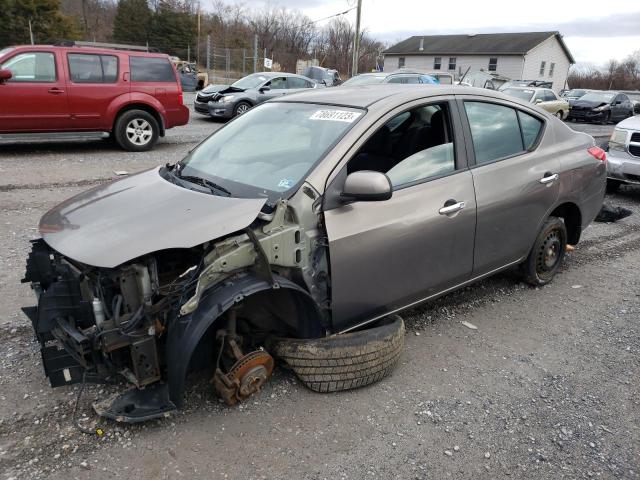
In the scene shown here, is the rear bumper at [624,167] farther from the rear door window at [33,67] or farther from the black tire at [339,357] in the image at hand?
the rear door window at [33,67]

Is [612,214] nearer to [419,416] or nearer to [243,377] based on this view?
[419,416]

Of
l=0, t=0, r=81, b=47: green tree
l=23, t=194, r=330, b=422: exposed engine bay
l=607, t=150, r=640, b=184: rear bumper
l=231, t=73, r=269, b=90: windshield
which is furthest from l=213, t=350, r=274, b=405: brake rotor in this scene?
l=0, t=0, r=81, b=47: green tree

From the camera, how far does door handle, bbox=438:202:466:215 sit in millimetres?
3341

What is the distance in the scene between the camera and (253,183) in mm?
3025

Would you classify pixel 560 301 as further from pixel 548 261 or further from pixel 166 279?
pixel 166 279

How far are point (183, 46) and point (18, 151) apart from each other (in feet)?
116

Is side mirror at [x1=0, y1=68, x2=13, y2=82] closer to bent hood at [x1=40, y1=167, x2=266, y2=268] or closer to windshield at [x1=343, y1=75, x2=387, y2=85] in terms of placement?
bent hood at [x1=40, y1=167, x2=266, y2=268]

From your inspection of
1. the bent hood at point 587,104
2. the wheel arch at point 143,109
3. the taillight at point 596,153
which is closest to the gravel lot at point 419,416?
the taillight at point 596,153

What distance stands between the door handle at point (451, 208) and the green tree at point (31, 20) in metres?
33.0

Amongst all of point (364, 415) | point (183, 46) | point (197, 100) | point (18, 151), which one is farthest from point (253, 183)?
point (183, 46)

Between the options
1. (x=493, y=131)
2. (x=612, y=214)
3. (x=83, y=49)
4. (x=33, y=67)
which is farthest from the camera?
(x=83, y=49)

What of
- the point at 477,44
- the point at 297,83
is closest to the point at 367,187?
the point at 297,83

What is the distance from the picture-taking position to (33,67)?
8727 mm

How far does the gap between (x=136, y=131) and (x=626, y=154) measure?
8.68m
